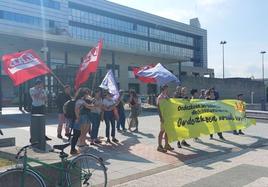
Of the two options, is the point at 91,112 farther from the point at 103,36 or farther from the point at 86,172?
the point at 103,36

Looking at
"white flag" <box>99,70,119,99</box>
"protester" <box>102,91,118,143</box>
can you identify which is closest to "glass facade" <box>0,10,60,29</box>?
"white flag" <box>99,70,119,99</box>

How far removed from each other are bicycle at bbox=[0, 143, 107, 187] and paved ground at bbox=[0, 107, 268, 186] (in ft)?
1.29

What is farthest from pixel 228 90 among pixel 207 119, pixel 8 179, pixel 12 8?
pixel 8 179

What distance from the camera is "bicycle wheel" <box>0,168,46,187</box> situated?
17.5 ft

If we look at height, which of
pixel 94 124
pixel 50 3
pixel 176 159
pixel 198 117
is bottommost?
pixel 176 159

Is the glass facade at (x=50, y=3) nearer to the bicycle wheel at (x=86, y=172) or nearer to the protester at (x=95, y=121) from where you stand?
the protester at (x=95, y=121)

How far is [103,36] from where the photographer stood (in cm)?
7931

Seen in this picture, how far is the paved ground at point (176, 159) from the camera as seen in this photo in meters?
7.78

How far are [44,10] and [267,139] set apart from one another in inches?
2264

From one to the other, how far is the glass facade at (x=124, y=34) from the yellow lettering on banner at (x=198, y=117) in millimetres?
49774

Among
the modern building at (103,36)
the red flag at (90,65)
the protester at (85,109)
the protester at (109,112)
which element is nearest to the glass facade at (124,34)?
the modern building at (103,36)

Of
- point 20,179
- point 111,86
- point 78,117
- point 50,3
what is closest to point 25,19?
point 50,3

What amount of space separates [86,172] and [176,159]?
3.86 meters

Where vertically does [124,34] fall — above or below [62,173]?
above
